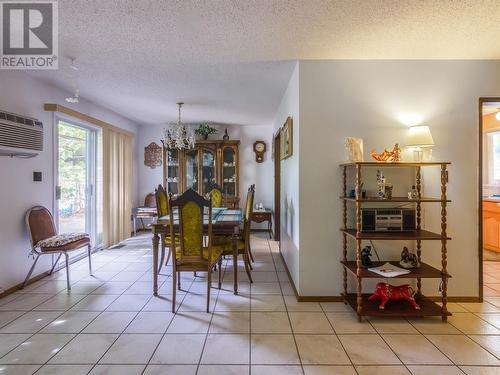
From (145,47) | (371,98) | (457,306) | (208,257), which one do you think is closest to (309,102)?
(371,98)

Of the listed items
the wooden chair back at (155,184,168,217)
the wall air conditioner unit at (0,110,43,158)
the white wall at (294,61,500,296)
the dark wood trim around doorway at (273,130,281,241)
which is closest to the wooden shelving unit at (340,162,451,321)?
the white wall at (294,61,500,296)

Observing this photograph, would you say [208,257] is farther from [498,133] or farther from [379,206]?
[498,133]

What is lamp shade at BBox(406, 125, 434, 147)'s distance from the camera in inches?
101

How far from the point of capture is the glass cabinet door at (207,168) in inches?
235

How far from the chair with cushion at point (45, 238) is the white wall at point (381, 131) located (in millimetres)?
2428

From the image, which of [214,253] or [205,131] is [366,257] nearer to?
[214,253]

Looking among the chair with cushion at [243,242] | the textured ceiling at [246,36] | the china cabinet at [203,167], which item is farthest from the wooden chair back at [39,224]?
the china cabinet at [203,167]

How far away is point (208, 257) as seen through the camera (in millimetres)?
2639

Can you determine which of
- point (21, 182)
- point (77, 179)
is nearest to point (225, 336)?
point (21, 182)

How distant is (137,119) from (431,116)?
4.95 m

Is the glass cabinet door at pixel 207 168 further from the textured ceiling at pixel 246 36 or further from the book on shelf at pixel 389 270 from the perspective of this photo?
the book on shelf at pixel 389 270

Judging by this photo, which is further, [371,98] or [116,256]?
[116,256]

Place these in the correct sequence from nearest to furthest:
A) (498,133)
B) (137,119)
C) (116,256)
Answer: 1. (116,256)
2. (498,133)
3. (137,119)

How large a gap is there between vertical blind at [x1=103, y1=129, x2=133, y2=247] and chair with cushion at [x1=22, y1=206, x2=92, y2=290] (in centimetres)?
133
